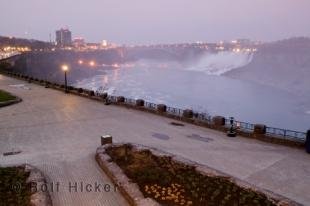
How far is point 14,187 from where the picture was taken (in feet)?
37.2

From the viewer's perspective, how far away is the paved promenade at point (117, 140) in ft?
40.7

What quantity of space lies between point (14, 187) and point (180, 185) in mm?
5811

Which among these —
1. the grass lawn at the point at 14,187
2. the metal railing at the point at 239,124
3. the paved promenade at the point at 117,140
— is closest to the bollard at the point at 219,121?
the metal railing at the point at 239,124

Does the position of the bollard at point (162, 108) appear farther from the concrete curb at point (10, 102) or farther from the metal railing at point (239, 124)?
the concrete curb at point (10, 102)

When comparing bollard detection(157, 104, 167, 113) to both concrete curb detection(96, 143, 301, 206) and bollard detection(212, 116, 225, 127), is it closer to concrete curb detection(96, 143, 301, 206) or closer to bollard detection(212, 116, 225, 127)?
bollard detection(212, 116, 225, 127)

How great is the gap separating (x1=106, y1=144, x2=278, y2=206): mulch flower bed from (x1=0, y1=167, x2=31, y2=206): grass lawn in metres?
A: 3.64

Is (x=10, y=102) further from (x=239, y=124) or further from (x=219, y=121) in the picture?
(x=239, y=124)

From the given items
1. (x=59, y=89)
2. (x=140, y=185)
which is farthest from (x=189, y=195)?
(x=59, y=89)

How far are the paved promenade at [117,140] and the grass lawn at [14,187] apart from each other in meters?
0.99

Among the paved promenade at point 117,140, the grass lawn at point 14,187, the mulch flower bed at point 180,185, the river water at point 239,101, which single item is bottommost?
the river water at point 239,101

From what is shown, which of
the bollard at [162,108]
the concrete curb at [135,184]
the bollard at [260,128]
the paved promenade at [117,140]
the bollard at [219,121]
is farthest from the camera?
the bollard at [162,108]

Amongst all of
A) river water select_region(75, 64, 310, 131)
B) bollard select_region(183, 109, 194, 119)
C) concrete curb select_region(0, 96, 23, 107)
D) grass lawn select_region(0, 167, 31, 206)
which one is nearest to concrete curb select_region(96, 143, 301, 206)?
grass lawn select_region(0, 167, 31, 206)

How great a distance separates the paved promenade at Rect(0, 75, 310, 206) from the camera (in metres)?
12.4

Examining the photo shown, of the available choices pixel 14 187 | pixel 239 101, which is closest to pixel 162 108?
pixel 14 187
